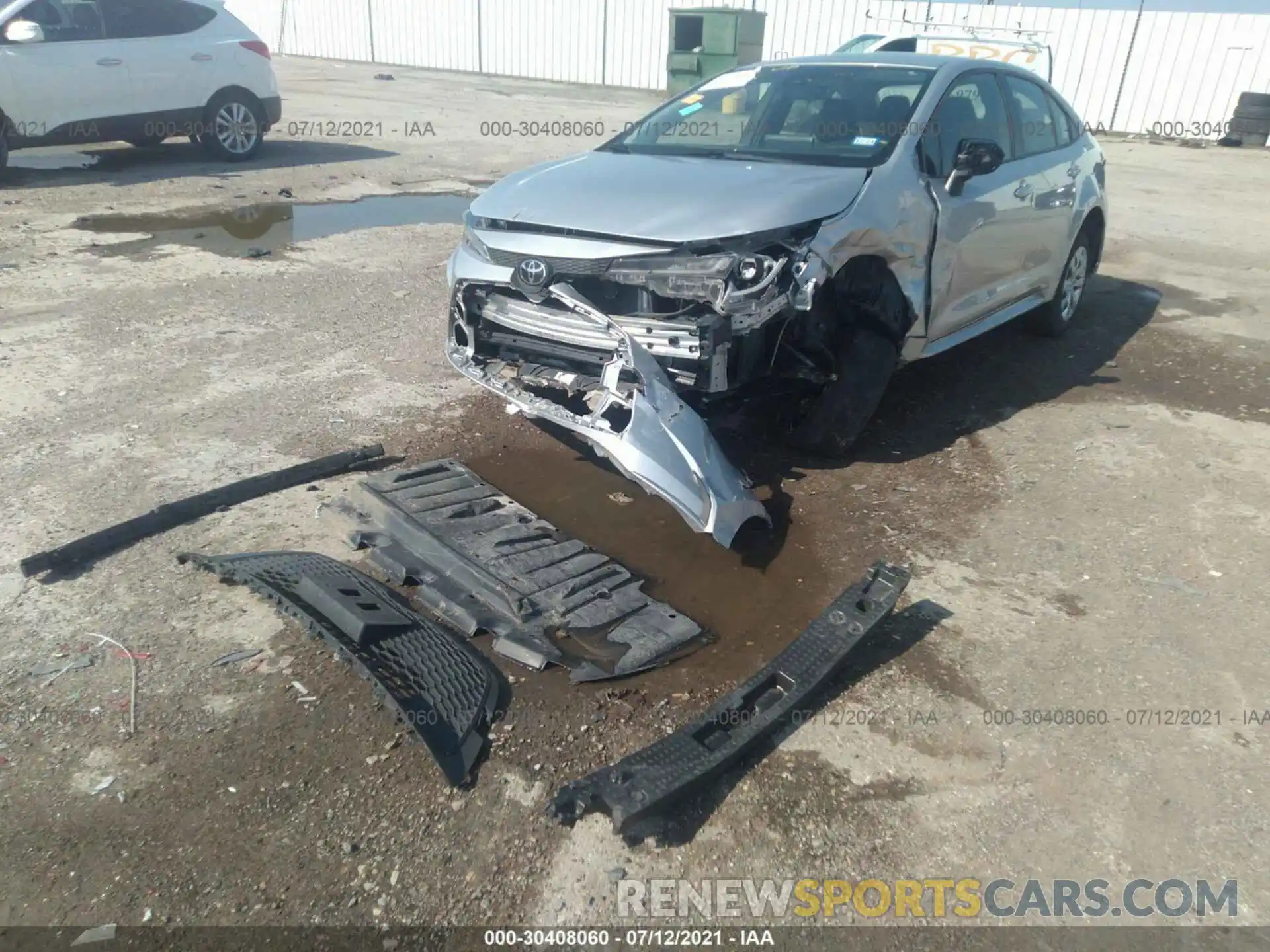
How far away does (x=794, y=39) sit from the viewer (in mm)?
22562

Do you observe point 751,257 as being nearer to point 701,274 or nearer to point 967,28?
point 701,274

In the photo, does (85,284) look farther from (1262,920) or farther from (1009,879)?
(1262,920)

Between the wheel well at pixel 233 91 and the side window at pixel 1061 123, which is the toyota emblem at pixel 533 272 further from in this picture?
the wheel well at pixel 233 91

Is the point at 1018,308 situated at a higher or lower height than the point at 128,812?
higher

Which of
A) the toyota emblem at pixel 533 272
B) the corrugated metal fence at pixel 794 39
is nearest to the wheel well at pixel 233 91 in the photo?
the toyota emblem at pixel 533 272

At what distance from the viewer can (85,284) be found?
270 inches

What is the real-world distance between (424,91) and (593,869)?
21979mm

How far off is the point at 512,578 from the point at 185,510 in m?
1.49

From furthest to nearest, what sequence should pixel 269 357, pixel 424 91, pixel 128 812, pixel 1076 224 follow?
pixel 424 91, pixel 1076 224, pixel 269 357, pixel 128 812

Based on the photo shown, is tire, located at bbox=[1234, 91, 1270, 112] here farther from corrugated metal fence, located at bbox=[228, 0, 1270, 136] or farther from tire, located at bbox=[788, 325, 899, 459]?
tire, located at bbox=[788, 325, 899, 459]

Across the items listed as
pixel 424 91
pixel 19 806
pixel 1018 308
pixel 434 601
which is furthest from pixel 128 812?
pixel 424 91

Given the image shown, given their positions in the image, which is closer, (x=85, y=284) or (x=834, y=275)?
(x=834, y=275)

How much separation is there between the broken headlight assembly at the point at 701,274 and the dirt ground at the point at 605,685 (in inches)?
40.4

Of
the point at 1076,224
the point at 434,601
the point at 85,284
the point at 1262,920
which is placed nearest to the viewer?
the point at 1262,920
